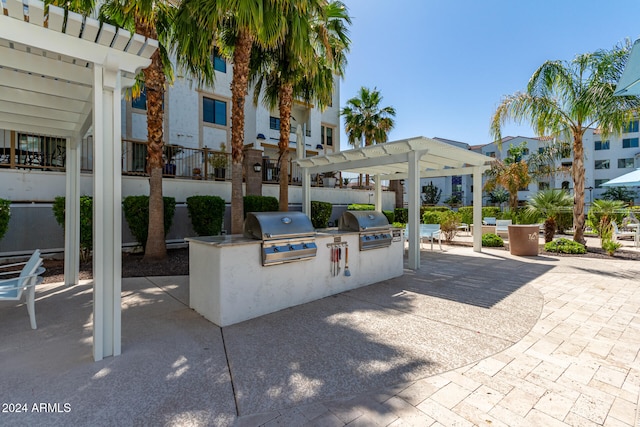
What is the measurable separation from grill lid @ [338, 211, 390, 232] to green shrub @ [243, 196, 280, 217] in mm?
5374

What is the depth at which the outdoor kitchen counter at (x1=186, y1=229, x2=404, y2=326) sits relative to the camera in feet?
13.5

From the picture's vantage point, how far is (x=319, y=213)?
13.4 metres

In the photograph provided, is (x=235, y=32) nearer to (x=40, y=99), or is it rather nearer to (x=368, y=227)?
(x=40, y=99)

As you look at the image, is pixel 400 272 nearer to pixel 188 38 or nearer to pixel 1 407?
pixel 1 407

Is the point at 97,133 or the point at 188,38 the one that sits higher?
the point at 188,38

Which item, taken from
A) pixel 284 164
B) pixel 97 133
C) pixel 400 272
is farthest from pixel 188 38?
pixel 400 272

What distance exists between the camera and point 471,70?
13.7 m

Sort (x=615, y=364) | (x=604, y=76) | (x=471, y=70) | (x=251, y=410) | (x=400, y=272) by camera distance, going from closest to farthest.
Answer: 1. (x=251, y=410)
2. (x=615, y=364)
3. (x=400, y=272)
4. (x=604, y=76)
5. (x=471, y=70)

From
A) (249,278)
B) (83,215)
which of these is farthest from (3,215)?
(249,278)

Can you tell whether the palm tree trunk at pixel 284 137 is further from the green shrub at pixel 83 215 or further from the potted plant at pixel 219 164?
the green shrub at pixel 83 215

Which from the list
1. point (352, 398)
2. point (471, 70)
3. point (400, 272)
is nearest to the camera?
point (352, 398)

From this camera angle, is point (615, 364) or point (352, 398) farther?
point (615, 364)

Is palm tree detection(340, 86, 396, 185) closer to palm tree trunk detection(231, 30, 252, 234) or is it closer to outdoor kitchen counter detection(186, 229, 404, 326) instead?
palm tree trunk detection(231, 30, 252, 234)

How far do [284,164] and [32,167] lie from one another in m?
6.92
